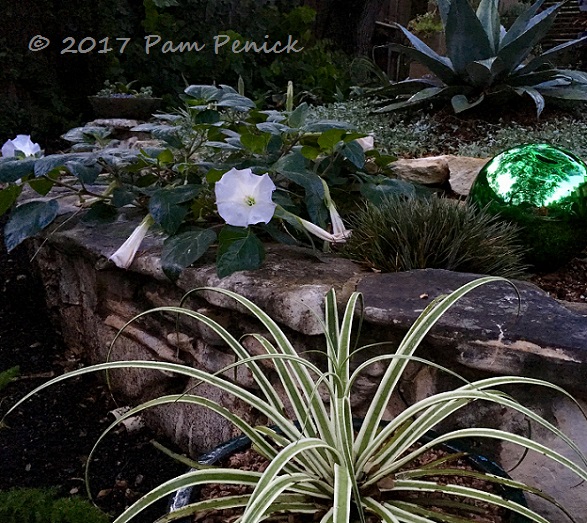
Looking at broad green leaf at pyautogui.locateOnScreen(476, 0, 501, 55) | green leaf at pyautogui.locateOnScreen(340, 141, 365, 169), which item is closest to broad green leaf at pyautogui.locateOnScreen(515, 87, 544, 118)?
broad green leaf at pyautogui.locateOnScreen(476, 0, 501, 55)

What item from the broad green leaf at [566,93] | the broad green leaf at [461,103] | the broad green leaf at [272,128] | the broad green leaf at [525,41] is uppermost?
the broad green leaf at [525,41]

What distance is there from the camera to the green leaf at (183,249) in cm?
156

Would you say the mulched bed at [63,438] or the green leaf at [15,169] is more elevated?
the green leaf at [15,169]

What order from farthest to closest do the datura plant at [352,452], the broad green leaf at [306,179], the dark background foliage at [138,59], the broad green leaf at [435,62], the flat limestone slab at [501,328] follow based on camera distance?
the dark background foliage at [138,59] < the broad green leaf at [435,62] < the broad green leaf at [306,179] < the flat limestone slab at [501,328] < the datura plant at [352,452]

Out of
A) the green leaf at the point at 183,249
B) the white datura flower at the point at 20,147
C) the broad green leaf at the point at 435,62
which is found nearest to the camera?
the green leaf at the point at 183,249

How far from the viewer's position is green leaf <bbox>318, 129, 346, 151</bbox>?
67.6 inches

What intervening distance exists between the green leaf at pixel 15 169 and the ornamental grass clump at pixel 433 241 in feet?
3.01

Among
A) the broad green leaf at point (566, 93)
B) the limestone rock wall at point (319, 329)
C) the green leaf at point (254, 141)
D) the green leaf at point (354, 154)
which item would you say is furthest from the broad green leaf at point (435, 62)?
the limestone rock wall at point (319, 329)

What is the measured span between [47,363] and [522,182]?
1717 millimetres

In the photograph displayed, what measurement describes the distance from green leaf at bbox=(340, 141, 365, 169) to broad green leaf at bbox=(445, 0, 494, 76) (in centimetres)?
143

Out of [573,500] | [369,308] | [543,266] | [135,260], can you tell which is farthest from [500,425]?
[135,260]

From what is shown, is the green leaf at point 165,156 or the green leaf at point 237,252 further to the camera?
the green leaf at point 165,156

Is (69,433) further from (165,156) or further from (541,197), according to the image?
(541,197)

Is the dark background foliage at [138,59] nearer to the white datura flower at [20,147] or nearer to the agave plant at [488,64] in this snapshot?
the agave plant at [488,64]
